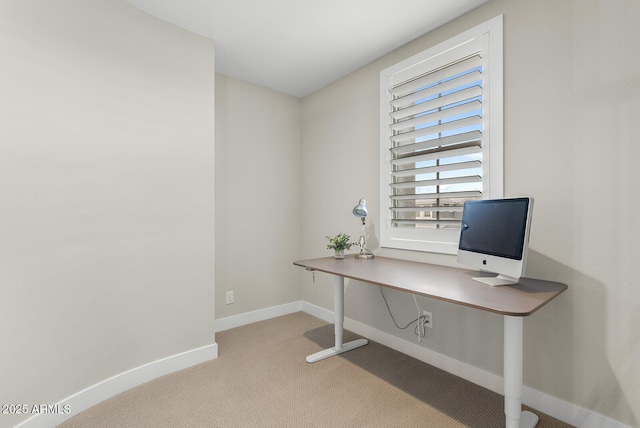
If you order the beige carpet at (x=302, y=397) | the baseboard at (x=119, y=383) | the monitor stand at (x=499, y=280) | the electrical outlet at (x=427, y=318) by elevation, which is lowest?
the beige carpet at (x=302, y=397)

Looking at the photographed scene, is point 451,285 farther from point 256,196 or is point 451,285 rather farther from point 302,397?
point 256,196

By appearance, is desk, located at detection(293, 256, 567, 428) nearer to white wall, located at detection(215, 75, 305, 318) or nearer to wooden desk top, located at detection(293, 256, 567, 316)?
wooden desk top, located at detection(293, 256, 567, 316)

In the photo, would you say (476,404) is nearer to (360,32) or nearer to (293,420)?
(293,420)

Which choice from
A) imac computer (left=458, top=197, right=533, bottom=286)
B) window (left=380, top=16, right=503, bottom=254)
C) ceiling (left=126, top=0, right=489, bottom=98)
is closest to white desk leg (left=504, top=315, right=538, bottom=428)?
imac computer (left=458, top=197, right=533, bottom=286)

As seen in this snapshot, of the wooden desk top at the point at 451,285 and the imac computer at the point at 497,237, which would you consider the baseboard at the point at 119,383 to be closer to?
the wooden desk top at the point at 451,285

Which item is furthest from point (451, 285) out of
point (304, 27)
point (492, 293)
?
point (304, 27)

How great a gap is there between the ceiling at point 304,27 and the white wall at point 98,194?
0.23m

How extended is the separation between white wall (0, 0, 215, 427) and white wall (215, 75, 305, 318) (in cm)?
58

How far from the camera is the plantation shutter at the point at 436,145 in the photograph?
2.00 metres

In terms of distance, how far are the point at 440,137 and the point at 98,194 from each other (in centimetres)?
233

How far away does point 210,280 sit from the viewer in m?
2.37

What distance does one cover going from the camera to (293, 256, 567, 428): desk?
4.20 ft

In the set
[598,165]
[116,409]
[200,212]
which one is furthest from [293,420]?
[598,165]

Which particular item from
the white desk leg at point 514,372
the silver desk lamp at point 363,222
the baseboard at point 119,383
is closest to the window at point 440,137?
the silver desk lamp at point 363,222
